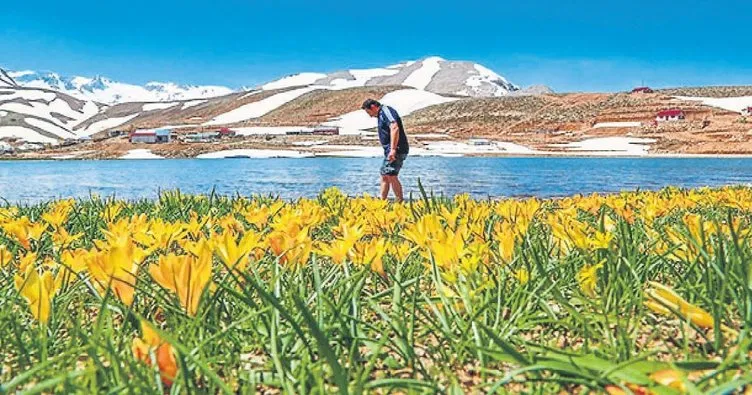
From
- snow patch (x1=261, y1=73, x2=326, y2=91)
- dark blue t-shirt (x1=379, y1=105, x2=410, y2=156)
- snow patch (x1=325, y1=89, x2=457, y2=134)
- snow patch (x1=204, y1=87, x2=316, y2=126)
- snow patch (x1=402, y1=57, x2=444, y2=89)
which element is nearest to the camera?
dark blue t-shirt (x1=379, y1=105, x2=410, y2=156)

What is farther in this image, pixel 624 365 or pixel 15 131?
pixel 15 131

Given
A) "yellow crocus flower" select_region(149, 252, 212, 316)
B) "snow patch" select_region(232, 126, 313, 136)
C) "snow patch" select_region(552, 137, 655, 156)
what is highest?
"snow patch" select_region(232, 126, 313, 136)

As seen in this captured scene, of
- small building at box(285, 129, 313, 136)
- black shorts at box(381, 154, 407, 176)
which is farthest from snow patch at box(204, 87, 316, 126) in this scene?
black shorts at box(381, 154, 407, 176)

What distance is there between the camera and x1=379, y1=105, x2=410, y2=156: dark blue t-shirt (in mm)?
6312

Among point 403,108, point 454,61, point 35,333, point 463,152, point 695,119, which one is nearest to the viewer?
point 35,333

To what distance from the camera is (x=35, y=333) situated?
A: 93 centimetres

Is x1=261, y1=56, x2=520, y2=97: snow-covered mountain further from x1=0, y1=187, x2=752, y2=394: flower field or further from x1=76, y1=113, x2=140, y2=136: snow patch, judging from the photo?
x1=0, y1=187, x2=752, y2=394: flower field

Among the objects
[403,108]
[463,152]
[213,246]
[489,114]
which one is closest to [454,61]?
[403,108]

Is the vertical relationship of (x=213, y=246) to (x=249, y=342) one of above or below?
above

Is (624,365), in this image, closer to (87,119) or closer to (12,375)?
(12,375)

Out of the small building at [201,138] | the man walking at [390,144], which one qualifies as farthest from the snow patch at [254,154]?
the man walking at [390,144]

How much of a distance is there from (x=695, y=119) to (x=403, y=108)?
111ft

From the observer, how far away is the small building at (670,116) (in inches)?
2249

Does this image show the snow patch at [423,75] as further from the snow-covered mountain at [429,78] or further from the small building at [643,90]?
the small building at [643,90]
